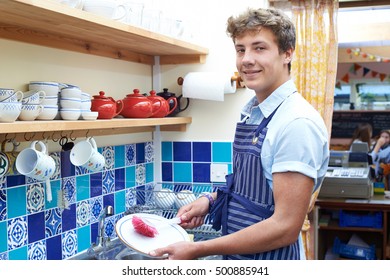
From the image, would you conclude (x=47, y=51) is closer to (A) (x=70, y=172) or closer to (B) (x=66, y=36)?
(B) (x=66, y=36)

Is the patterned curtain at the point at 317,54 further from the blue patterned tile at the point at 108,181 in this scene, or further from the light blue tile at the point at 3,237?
the light blue tile at the point at 3,237

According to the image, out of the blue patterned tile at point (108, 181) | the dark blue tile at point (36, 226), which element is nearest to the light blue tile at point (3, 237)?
the dark blue tile at point (36, 226)

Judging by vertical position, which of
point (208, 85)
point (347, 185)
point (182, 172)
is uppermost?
point (208, 85)

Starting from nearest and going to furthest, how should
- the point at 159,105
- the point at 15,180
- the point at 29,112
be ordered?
the point at 29,112 < the point at 15,180 < the point at 159,105

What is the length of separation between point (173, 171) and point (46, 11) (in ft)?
4.63

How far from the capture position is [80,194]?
81.8 inches

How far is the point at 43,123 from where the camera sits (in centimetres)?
150

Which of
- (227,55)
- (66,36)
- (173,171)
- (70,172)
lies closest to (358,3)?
(227,55)

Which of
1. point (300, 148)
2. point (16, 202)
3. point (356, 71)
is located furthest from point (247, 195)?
point (356, 71)

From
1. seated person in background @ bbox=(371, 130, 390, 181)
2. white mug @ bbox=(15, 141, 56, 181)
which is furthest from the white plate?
seated person in background @ bbox=(371, 130, 390, 181)

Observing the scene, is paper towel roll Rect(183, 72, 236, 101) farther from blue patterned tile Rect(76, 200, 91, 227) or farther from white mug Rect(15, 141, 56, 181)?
white mug Rect(15, 141, 56, 181)

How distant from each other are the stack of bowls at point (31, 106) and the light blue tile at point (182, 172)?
46.7 inches

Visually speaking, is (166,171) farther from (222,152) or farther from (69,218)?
(69,218)

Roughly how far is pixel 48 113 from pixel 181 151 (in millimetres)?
1139
